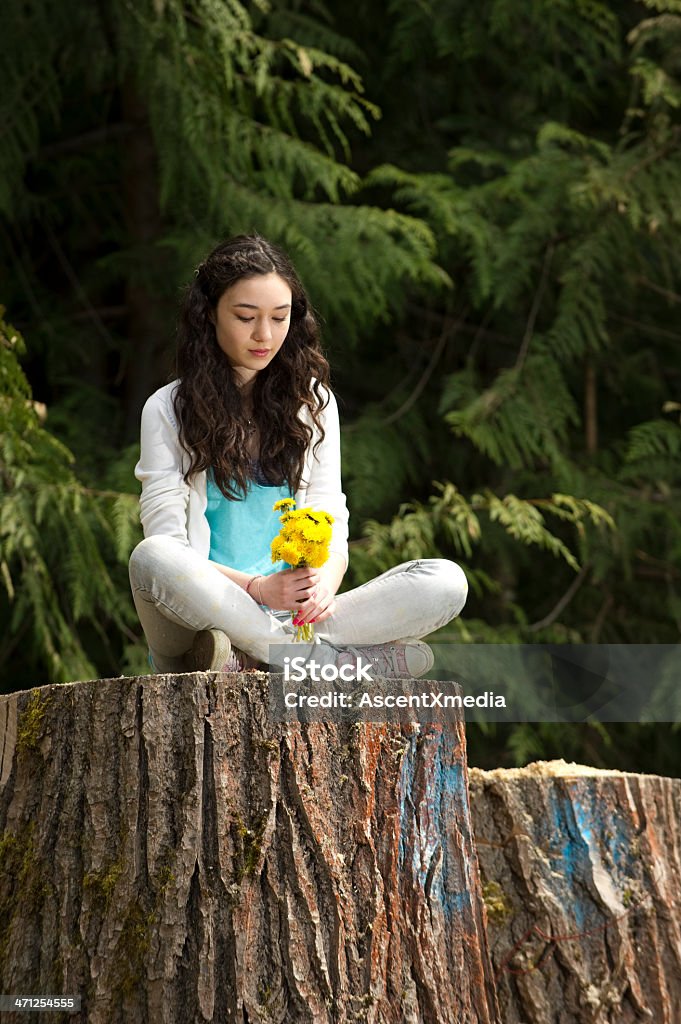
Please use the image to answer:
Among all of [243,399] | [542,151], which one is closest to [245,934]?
[243,399]

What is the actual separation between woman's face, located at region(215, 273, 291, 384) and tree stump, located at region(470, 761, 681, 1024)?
3.71 ft

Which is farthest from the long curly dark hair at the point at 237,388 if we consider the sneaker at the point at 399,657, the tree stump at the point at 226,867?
the tree stump at the point at 226,867

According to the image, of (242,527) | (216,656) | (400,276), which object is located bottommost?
(216,656)

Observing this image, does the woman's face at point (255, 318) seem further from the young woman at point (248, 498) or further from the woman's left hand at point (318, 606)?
the woman's left hand at point (318, 606)

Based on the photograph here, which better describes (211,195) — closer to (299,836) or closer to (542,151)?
(542,151)

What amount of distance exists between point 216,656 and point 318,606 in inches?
9.9

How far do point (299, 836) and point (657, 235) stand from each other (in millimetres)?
3807

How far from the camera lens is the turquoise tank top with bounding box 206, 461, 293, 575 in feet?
9.26

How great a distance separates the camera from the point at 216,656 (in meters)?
2.50

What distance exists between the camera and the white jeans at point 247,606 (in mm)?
2533

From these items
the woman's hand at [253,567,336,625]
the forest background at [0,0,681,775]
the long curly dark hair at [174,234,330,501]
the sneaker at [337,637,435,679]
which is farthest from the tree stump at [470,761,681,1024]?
the forest background at [0,0,681,775]

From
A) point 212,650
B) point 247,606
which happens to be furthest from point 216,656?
point 247,606

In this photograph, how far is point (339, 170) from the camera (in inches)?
196

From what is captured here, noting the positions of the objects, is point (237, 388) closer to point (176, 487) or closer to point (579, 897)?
point (176, 487)
